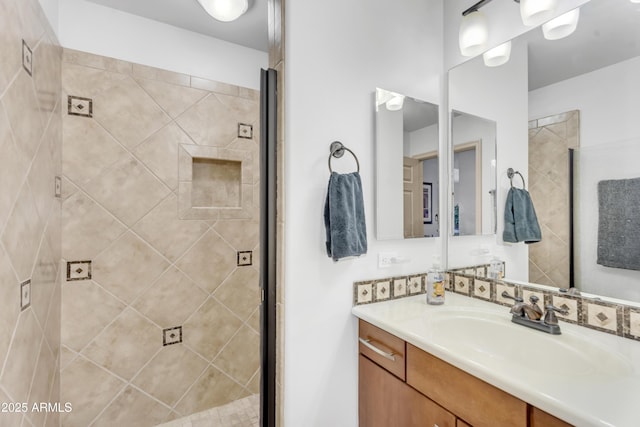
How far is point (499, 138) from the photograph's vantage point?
1.46m

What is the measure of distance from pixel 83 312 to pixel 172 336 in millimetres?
520

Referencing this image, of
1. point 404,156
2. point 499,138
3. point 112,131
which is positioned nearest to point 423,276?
point 404,156

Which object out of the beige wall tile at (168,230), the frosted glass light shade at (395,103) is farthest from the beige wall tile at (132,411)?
the frosted glass light shade at (395,103)

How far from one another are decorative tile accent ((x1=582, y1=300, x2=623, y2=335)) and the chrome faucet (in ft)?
0.22

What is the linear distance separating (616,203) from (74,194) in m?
2.54

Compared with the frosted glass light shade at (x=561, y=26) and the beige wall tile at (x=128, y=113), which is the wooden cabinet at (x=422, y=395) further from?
the beige wall tile at (x=128, y=113)

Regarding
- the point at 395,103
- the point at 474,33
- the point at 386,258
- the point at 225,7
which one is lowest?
the point at 386,258

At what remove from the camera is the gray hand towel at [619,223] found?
39.8 inches

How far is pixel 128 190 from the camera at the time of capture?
1.82 meters

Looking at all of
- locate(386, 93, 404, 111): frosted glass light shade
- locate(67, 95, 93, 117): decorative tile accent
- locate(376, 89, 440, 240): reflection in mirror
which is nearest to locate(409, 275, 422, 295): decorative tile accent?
locate(376, 89, 440, 240): reflection in mirror

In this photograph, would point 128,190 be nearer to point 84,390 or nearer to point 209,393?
point 84,390

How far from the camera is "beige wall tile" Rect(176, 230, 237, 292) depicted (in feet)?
6.58

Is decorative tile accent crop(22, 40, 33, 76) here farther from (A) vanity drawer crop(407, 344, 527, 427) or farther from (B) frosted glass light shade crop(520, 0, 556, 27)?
(B) frosted glass light shade crop(520, 0, 556, 27)

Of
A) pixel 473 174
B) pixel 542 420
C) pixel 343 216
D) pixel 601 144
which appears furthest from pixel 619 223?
pixel 343 216
